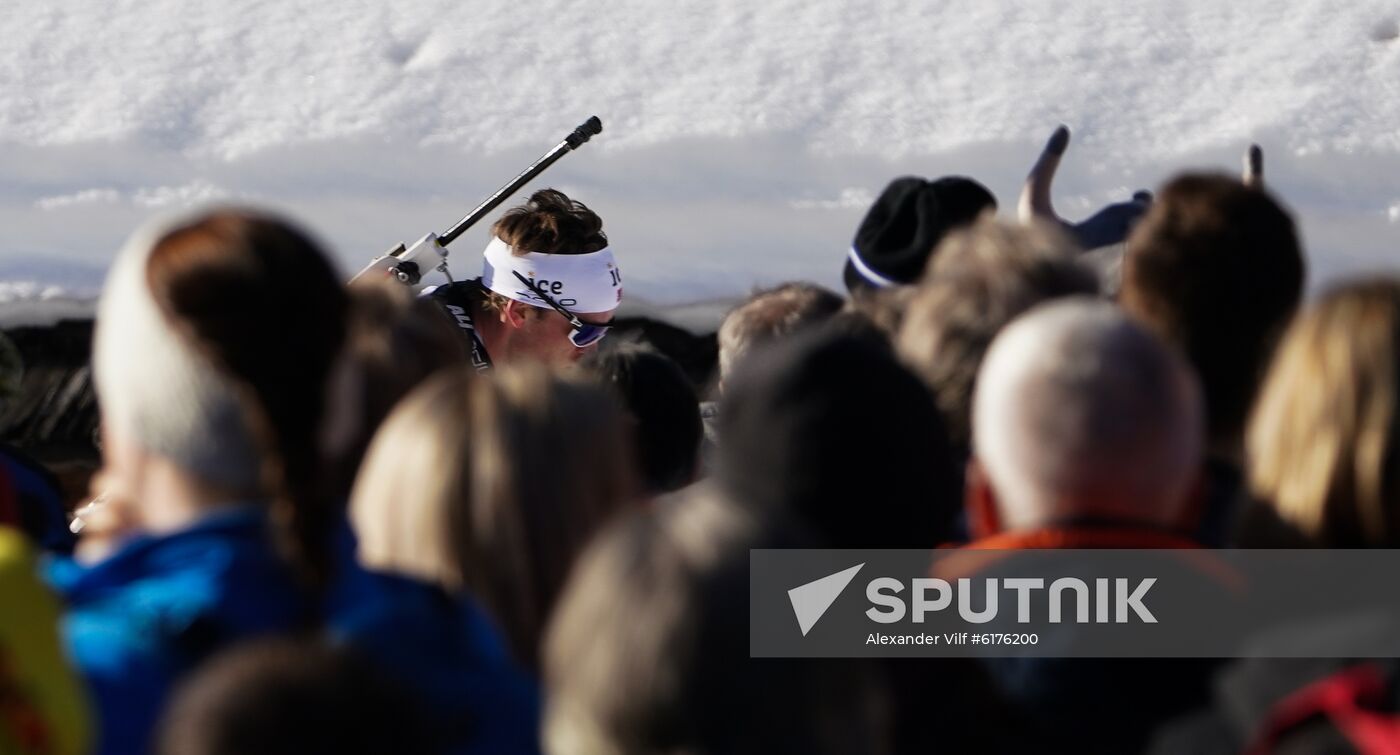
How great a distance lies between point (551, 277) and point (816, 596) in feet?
9.47

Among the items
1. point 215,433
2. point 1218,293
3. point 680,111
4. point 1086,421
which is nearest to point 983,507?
point 1086,421

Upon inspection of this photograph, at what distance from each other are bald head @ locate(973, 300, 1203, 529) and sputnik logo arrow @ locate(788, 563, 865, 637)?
0.24 m

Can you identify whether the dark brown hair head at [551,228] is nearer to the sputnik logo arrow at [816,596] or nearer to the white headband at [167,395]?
the sputnik logo arrow at [816,596]

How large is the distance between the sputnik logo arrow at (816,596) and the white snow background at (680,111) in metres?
5.64

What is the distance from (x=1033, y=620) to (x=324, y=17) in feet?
31.0

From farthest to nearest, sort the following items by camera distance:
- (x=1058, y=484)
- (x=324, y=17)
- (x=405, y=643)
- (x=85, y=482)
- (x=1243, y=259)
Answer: (x=324, y=17), (x=85, y=482), (x=1243, y=259), (x=1058, y=484), (x=405, y=643)

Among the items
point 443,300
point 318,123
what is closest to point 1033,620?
point 443,300

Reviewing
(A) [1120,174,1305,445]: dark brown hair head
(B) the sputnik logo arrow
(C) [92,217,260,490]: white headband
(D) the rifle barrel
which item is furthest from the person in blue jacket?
(D) the rifle barrel

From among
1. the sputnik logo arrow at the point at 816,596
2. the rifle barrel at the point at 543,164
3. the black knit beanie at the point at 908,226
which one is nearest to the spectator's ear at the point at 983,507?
the sputnik logo arrow at the point at 816,596

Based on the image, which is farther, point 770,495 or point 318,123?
point 318,123

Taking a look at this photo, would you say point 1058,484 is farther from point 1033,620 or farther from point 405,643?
point 405,643

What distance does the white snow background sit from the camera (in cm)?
904

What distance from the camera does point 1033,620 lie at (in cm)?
231

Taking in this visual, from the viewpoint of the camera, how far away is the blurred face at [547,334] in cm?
514
